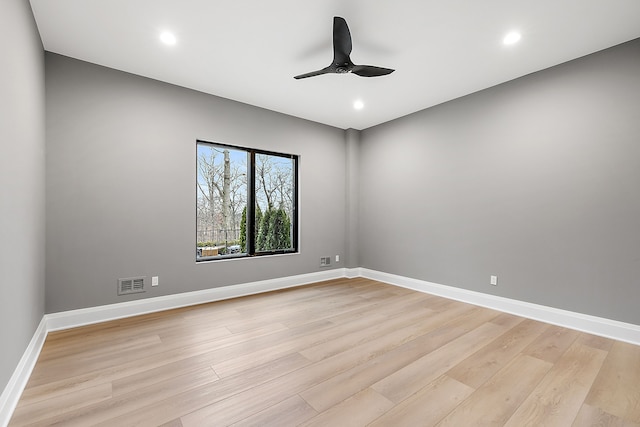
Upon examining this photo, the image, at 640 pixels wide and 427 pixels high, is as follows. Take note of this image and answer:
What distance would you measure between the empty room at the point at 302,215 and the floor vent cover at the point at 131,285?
0.02 m

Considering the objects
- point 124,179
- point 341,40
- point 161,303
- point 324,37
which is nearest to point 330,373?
point 161,303

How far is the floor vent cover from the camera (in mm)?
3150

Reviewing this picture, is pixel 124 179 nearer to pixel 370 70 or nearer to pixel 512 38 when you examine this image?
pixel 370 70

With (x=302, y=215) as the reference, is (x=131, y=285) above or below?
below

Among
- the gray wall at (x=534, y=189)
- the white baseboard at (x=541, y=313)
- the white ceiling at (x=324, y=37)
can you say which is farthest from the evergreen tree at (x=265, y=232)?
the white baseboard at (x=541, y=313)

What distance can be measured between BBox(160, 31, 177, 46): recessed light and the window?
52.0 inches

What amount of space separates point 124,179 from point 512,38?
418cm

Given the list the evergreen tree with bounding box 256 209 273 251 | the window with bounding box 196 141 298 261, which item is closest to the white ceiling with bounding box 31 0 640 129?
the window with bounding box 196 141 298 261

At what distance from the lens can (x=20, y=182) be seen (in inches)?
77.1

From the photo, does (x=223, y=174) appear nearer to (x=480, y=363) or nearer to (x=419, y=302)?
(x=419, y=302)

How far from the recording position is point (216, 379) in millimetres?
1980

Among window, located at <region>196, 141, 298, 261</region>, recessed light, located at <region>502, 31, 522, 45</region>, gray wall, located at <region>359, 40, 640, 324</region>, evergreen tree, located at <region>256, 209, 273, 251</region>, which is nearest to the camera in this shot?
recessed light, located at <region>502, 31, 522, 45</region>

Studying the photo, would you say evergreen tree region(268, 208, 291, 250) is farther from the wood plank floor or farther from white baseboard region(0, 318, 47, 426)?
white baseboard region(0, 318, 47, 426)

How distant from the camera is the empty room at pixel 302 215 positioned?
1822 millimetres
